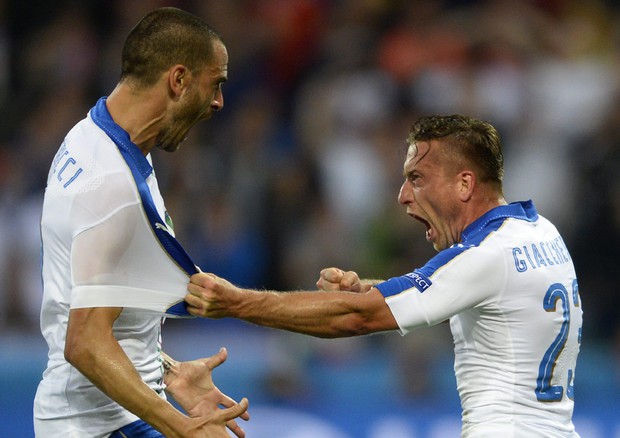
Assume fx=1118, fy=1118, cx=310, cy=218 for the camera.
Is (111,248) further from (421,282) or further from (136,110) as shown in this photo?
(421,282)

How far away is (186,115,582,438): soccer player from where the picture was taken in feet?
15.1

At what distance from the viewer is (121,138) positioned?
4.39 m

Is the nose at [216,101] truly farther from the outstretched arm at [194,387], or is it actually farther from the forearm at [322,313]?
the outstretched arm at [194,387]

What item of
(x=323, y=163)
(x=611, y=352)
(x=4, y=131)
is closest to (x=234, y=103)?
(x=323, y=163)

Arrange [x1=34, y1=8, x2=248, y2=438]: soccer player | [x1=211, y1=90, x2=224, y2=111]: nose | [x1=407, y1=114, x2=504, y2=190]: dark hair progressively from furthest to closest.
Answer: [x1=407, y1=114, x2=504, y2=190]: dark hair → [x1=211, y1=90, x2=224, y2=111]: nose → [x1=34, y1=8, x2=248, y2=438]: soccer player

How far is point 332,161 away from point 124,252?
549 centimetres

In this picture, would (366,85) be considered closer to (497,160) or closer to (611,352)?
(611,352)

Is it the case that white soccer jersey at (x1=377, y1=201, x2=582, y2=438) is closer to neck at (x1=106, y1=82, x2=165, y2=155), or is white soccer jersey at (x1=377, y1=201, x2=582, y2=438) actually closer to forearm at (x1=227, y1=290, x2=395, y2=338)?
forearm at (x1=227, y1=290, x2=395, y2=338)

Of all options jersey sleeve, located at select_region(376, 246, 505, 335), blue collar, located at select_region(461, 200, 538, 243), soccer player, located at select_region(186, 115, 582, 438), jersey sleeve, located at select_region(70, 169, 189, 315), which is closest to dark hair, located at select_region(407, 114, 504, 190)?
soccer player, located at select_region(186, 115, 582, 438)

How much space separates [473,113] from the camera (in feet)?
31.7

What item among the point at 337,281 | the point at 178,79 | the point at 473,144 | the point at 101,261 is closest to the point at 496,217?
the point at 473,144

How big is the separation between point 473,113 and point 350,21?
1.73 m

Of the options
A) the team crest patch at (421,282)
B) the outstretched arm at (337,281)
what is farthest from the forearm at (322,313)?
the outstretched arm at (337,281)

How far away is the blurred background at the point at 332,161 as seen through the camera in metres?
8.40
